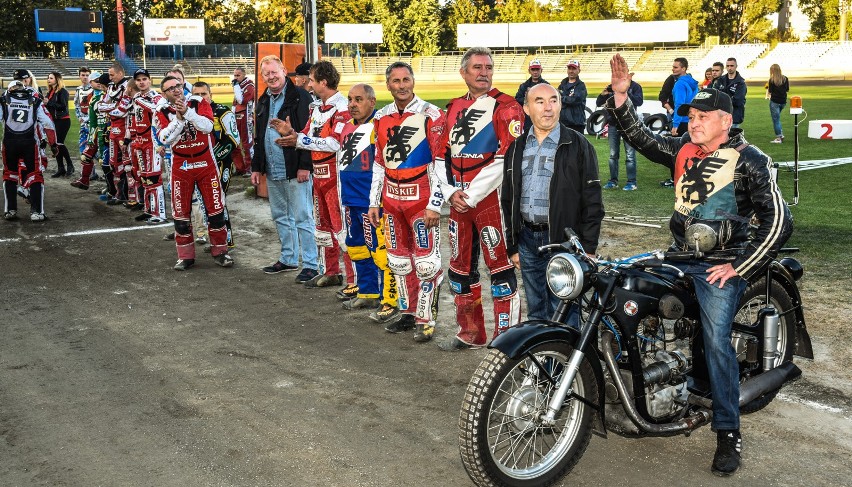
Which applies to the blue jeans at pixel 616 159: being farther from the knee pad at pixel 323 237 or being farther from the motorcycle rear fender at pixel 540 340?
the motorcycle rear fender at pixel 540 340

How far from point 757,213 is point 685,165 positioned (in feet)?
1.64

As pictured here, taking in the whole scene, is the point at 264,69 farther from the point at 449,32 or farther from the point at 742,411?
the point at 449,32

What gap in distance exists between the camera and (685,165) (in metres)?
4.96

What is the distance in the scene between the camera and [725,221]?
4.76 metres

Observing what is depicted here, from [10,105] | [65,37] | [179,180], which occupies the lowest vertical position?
[179,180]

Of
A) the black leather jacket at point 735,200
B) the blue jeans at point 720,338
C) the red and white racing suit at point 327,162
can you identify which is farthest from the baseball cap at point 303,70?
the blue jeans at point 720,338

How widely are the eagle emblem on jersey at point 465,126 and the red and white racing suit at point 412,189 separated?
0.78 ft

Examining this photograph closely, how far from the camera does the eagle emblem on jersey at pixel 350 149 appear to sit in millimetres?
8227

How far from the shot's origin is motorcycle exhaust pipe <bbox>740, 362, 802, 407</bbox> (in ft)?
16.6

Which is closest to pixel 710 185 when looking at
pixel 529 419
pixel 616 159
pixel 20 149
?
pixel 529 419

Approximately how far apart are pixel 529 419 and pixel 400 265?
3.10m

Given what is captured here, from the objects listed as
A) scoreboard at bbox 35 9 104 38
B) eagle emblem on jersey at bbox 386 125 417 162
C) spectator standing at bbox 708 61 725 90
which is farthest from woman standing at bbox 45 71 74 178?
scoreboard at bbox 35 9 104 38

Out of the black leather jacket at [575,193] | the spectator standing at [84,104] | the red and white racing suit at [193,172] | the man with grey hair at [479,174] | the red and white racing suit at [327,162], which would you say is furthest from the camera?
the spectator standing at [84,104]

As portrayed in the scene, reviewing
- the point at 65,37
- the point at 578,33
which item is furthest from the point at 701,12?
the point at 65,37
